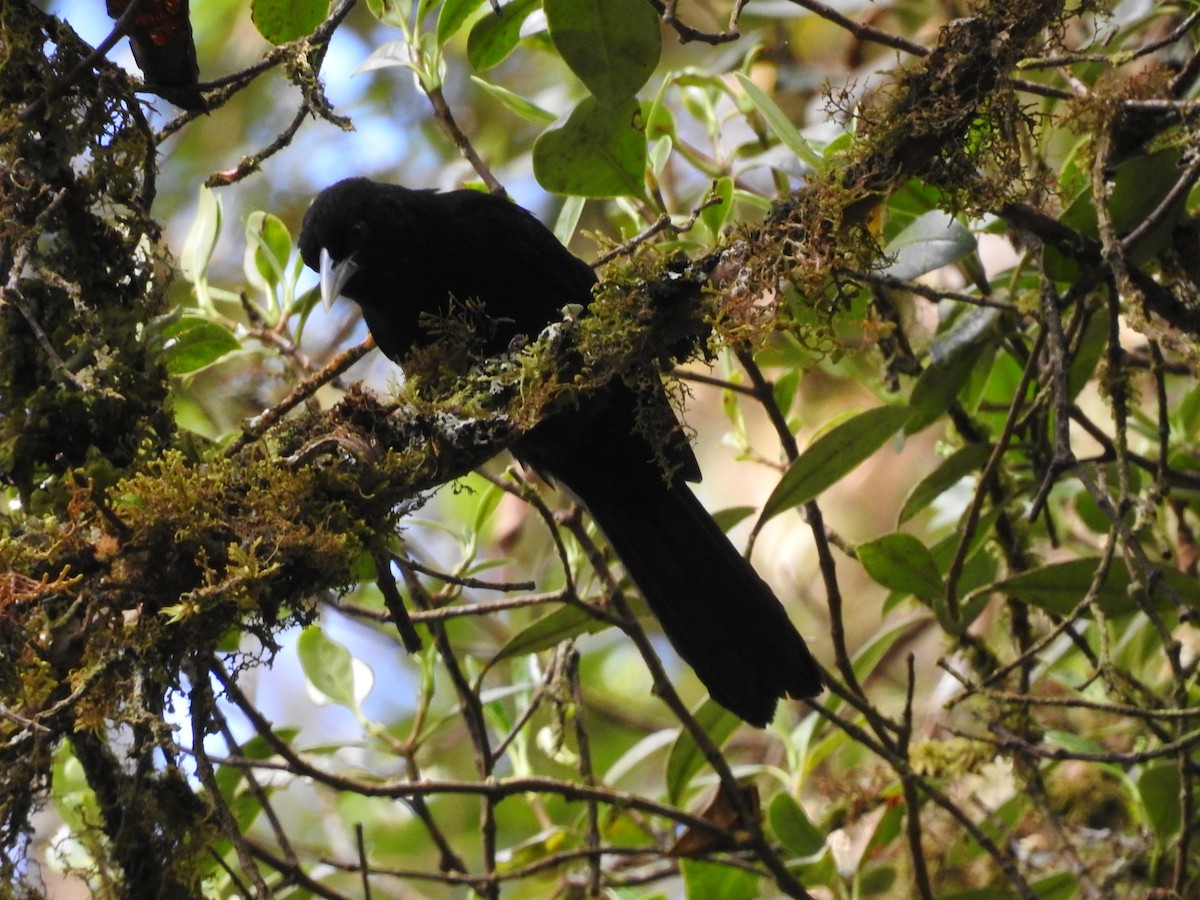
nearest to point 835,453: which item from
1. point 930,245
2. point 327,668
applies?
point 930,245

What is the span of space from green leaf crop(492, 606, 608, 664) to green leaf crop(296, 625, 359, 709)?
49 centimetres

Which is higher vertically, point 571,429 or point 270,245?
point 270,245

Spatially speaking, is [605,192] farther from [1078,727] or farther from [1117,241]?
[1078,727]

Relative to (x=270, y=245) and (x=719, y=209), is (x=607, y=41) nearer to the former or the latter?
(x=719, y=209)

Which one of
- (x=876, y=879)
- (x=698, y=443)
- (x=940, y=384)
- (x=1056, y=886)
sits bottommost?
(x=1056, y=886)

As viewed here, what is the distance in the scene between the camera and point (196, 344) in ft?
8.29

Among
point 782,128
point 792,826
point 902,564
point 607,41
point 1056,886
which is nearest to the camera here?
point 607,41

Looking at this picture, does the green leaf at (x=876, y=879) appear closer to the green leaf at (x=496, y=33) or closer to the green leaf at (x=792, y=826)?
the green leaf at (x=792, y=826)

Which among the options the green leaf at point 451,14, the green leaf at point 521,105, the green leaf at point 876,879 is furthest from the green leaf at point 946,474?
the green leaf at point 451,14

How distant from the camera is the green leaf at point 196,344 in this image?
2.47 m

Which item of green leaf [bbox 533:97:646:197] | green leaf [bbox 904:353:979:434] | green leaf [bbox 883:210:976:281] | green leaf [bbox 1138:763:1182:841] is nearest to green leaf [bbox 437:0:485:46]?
green leaf [bbox 533:97:646:197]

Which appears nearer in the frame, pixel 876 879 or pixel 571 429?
pixel 571 429

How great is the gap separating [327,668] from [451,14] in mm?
1507

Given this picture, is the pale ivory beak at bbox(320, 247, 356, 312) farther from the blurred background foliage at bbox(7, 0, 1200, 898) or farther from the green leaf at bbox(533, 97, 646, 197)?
the green leaf at bbox(533, 97, 646, 197)
